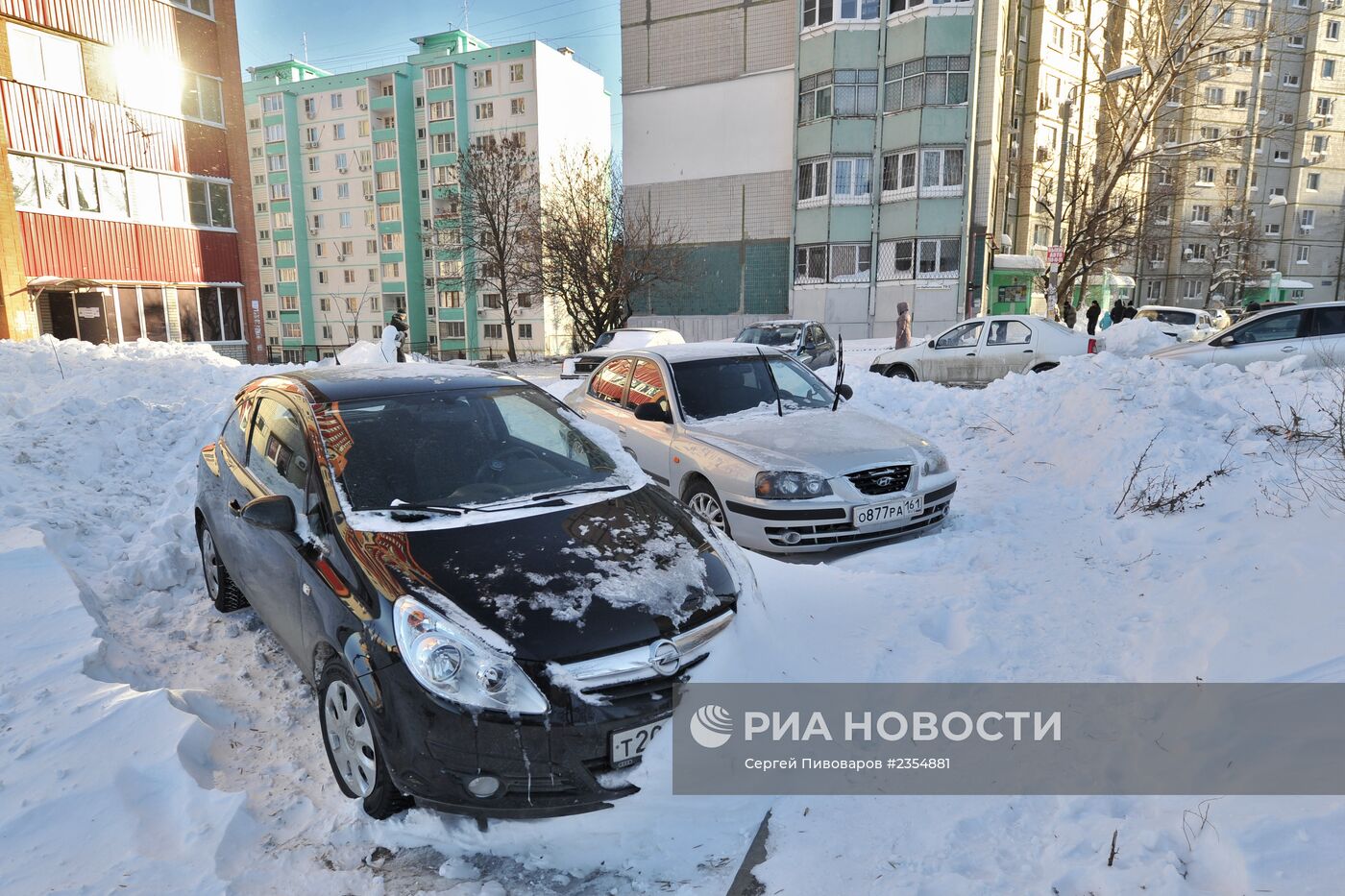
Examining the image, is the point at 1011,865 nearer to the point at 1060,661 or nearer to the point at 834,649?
the point at 834,649

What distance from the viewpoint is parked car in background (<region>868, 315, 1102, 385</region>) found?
1270 cm

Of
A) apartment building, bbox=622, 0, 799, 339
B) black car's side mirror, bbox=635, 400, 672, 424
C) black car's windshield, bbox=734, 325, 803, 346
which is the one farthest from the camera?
apartment building, bbox=622, 0, 799, 339

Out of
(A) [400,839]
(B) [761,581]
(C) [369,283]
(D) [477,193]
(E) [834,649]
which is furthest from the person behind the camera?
(C) [369,283]

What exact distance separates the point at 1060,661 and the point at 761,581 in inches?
59.5

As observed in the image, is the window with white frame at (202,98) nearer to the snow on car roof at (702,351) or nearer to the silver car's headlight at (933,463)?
the snow on car roof at (702,351)

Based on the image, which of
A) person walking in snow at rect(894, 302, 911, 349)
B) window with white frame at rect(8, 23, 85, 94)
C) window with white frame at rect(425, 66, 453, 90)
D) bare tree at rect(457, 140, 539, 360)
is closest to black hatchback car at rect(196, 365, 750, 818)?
person walking in snow at rect(894, 302, 911, 349)

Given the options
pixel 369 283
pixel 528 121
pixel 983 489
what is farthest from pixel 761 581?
pixel 369 283

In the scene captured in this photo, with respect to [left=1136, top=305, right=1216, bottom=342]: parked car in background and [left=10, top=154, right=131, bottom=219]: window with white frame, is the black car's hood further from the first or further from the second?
[left=10, top=154, right=131, bottom=219]: window with white frame

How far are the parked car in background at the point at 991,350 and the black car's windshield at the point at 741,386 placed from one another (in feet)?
25.1

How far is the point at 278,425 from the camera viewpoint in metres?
3.96

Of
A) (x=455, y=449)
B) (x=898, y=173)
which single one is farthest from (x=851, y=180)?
(x=455, y=449)

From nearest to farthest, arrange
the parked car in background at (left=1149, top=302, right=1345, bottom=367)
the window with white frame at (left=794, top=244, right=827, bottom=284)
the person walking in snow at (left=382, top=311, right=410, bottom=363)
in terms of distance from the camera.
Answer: the parked car in background at (left=1149, top=302, right=1345, bottom=367) → the person walking in snow at (left=382, top=311, right=410, bottom=363) → the window with white frame at (left=794, top=244, right=827, bottom=284)

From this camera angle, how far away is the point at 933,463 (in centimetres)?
570

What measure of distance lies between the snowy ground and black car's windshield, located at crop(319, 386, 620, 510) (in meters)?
1.19
